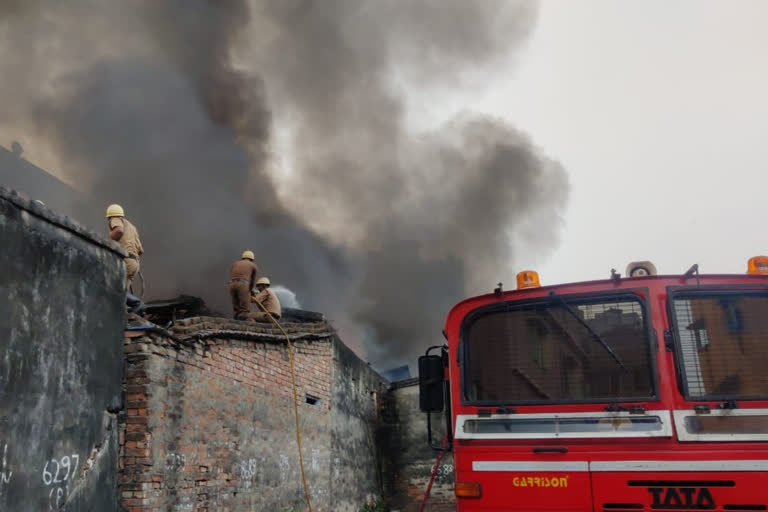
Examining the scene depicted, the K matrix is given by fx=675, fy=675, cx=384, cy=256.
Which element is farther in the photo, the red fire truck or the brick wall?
the brick wall

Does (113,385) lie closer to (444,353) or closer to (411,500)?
(444,353)

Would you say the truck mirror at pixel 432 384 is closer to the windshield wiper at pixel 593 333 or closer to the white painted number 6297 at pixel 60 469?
the windshield wiper at pixel 593 333

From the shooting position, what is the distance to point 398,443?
16.6 metres

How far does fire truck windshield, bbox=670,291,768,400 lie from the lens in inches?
151

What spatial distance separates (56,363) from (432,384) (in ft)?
10.2

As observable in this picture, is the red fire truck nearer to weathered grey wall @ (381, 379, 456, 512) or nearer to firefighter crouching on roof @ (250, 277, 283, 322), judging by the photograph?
firefighter crouching on roof @ (250, 277, 283, 322)

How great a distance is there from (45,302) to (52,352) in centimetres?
41

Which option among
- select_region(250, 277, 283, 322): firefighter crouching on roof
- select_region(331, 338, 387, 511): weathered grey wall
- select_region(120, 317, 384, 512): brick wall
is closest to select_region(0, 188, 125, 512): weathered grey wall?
select_region(120, 317, 384, 512): brick wall

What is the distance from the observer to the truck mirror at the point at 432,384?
4617 millimetres

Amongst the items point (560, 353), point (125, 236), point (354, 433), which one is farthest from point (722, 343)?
point (354, 433)

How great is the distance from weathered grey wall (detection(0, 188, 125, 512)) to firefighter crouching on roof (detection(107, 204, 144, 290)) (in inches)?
41.8

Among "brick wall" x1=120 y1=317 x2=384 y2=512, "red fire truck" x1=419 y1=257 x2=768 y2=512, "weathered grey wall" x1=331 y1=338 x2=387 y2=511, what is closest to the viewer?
"red fire truck" x1=419 y1=257 x2=768 y2=512

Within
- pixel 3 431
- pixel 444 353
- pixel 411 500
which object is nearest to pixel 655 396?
pixel 444 353

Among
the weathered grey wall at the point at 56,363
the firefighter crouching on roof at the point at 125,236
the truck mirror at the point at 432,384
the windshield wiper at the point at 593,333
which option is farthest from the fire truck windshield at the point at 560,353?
the firefighter crouching on roof at the point at 125,236
